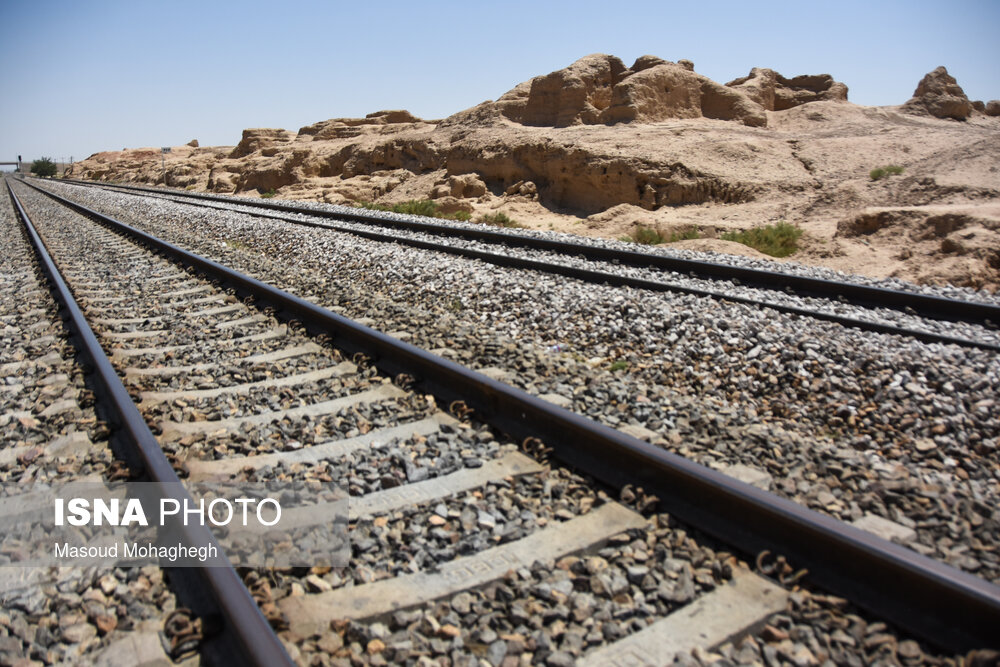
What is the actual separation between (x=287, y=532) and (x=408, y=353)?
2.05 m

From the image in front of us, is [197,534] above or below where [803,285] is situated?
below

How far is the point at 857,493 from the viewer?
11.2ft

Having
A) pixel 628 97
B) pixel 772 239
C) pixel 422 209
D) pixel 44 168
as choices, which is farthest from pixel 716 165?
pixel 44 168

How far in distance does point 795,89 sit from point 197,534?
3357 centimetres

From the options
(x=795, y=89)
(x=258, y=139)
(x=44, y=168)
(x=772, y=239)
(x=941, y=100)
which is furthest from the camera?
(x=44, y=168)

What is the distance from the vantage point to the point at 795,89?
31000 millimetres

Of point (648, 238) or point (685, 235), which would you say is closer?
point (648, 238)

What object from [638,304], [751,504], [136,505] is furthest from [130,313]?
[751,504]

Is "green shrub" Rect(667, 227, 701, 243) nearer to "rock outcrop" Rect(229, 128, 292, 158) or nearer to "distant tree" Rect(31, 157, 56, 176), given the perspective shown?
"rock outcrop" Rect(229, 128, 292, 158)

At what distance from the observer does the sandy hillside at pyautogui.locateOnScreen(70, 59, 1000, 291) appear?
12547 mm

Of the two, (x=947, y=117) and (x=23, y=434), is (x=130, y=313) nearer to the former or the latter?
(x=23, y=434)

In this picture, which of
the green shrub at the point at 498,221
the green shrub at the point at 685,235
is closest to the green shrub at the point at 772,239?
the green shrub at the point at 685,235

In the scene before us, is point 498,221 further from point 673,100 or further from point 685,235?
point 673,100

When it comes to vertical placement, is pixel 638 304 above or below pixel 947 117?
below
